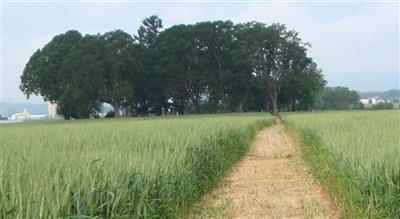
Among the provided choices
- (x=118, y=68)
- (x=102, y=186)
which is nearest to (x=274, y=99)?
(x=118, y=68)

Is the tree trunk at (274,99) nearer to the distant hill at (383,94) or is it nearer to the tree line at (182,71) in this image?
the tree line at (182,71)

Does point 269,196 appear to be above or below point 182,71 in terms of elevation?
below

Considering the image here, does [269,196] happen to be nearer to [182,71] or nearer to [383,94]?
[182,71]

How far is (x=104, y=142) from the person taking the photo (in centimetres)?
934

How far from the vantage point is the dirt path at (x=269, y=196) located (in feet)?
20.7

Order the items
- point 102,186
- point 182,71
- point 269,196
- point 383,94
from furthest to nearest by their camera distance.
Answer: point 383,94 → point 182,71 → point 269,196 → point 102,186

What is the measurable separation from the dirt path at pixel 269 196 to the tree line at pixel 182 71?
3994cm

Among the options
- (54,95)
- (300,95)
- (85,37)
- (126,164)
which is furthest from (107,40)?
(126,164)

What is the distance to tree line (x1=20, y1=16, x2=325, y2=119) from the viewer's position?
5038 centimetres

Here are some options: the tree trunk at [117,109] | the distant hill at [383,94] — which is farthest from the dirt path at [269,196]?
the distant hill at [383,94]

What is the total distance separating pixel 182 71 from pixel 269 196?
46.3 meters

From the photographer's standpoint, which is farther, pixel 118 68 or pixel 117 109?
pixel 117 109

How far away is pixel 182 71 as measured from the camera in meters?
53.2

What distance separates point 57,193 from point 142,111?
5287cm
